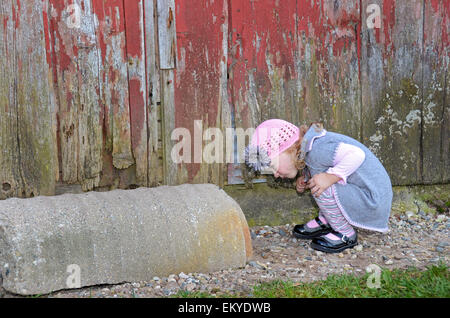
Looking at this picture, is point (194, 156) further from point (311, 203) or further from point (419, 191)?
point (419, 191)

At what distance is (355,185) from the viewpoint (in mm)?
3846

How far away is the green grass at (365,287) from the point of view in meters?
3.06

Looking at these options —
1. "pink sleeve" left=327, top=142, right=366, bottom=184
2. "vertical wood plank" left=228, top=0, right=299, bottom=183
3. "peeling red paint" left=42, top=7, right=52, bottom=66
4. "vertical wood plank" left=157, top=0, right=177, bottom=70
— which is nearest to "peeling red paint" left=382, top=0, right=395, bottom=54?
"vertical wood plank" left=228, top=0, right=299, bottom=183

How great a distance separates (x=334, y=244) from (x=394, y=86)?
4.51 ft

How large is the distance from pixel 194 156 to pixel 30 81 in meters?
1.23

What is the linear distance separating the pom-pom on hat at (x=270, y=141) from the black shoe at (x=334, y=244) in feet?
2.20

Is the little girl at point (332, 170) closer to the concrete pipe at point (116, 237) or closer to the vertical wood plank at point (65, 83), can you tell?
the concrete pipe at point (116, 237)

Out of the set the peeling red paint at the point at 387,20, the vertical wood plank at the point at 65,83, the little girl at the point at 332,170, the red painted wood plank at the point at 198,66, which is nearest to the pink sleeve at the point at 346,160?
the little girl at the point at 332,170

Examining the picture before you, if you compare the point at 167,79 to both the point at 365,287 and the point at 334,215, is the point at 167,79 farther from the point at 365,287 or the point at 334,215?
the point at 365,287

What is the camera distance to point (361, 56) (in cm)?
434

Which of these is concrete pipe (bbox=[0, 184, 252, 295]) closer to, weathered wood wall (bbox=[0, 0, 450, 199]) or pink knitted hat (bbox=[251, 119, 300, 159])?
pink knitted hat (bbox=[251, 119, 300, 159])

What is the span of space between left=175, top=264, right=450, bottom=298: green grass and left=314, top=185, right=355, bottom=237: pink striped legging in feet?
2.04

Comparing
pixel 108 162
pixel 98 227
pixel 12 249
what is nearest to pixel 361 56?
pixel 108 162

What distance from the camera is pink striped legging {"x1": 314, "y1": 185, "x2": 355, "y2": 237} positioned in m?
3.89
